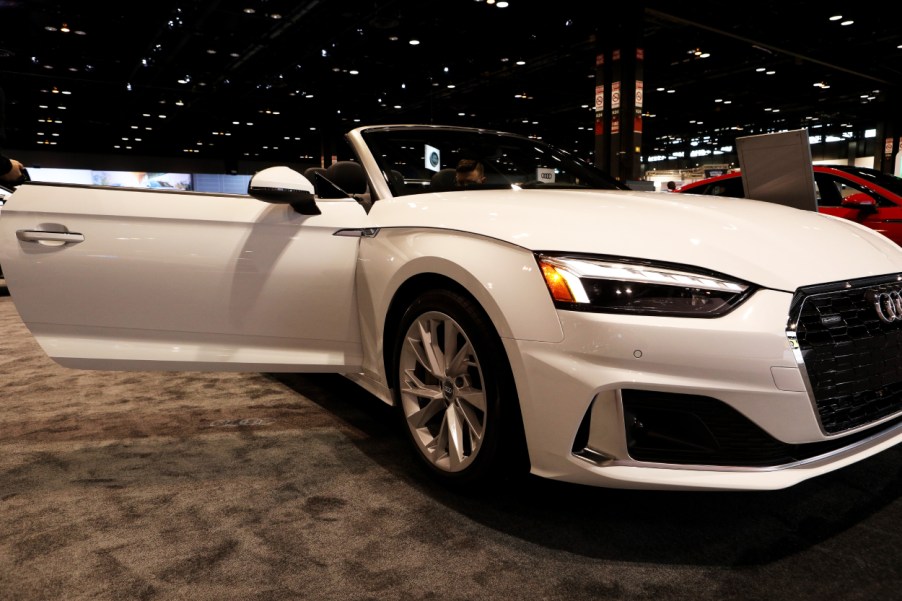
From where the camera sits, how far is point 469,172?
2686mm

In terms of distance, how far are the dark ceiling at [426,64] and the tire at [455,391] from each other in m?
9.34

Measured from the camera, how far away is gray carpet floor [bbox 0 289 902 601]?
4.96 feet

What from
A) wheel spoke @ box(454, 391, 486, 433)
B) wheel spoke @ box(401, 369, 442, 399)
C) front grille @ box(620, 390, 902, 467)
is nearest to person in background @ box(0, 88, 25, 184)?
wheel spoke @ box(401, 369, 442, 399)

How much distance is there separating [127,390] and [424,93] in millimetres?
18352

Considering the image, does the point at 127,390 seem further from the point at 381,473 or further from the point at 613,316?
the point at 613,316

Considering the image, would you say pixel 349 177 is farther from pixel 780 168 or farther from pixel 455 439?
pixel 780 168

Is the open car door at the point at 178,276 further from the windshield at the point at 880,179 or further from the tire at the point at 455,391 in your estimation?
the windshield at the point at 880,179

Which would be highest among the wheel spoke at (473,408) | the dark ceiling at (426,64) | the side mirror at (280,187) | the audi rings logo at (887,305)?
the dark ceiling at (426,64)

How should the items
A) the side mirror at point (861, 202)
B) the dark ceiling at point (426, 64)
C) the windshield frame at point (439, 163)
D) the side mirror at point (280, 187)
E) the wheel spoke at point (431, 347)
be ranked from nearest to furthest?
the wheel spoke at point (431, 347) < the side mirror at point (280, 187) < the windshield frame at point (439, 163) < the side mirror at point (861, 202) < the dark ceiling at point (426, 64)

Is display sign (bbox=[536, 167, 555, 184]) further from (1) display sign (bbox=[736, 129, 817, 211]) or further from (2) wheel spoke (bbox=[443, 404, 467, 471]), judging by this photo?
(2) wheel spoke (bbox=[443, 404, 467, 471])

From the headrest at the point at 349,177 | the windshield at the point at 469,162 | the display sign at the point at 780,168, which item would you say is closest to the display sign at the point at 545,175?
the windshield at the point at 469,162

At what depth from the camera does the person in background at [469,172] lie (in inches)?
103

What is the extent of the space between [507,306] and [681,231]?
504 mm

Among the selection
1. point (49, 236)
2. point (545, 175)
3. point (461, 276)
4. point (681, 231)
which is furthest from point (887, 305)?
point (49, 236)
